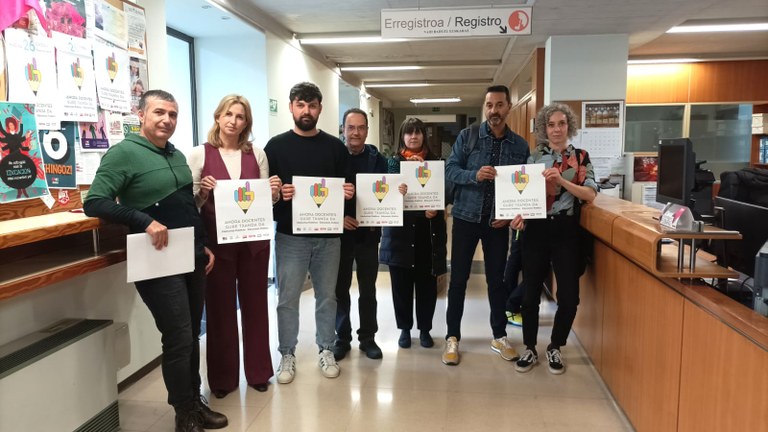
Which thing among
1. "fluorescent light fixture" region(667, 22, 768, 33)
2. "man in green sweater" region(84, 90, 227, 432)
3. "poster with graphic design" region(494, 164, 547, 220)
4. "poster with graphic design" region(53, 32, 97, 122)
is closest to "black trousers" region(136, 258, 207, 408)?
"man in green sweater" region(84, 90, 227, 432)

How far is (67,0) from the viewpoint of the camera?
8.05 feet

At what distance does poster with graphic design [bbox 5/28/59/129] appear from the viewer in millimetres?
2160

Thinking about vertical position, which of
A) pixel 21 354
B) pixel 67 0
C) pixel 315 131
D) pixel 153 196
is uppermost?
pixel 67 0

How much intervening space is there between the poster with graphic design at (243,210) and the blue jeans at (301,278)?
0.93 ft

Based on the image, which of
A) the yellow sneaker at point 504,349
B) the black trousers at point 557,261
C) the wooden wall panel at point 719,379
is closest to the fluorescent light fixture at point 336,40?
the black trousers at point 557,261

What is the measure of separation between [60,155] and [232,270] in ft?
3.23

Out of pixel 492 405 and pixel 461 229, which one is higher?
pixel 461 229

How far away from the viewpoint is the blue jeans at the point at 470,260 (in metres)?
3.10

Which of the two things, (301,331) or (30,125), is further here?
(301,331)

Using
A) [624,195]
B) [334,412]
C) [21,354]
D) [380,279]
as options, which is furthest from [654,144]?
[21,354]

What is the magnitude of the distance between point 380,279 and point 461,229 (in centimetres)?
245

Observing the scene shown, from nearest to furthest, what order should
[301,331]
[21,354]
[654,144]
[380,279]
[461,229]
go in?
[21,354]
[461,229]
[301,331]
[380,279]
[654,144]

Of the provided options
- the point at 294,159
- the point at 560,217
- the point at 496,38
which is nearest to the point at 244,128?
the point at 294,159

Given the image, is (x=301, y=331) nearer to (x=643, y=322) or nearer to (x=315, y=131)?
(x=315, y=131)
